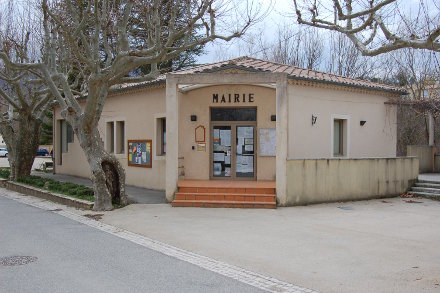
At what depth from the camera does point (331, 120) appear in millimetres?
16750

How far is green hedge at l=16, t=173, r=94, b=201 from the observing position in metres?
14.8

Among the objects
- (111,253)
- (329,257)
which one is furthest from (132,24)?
(329,257)

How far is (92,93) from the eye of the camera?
12.8 meters

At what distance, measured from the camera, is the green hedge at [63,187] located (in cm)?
1480

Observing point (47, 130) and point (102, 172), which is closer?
point (102, 172)

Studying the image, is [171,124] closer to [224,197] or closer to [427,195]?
[224,197]

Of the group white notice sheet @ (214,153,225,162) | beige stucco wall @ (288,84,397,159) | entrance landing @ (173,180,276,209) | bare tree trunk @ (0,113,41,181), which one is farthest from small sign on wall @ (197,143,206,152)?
bare tree trunk @ (0,113,41,181)

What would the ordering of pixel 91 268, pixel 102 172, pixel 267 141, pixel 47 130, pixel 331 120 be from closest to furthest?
pixel 91 268
pixel 102 172
pixel 267 141
pixel 331 120
pixel 47 130

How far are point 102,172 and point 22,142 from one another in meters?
8.28

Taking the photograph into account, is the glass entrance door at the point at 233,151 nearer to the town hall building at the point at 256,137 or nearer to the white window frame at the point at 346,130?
the town hall building at the point at 256,137

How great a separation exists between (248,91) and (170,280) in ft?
33.4

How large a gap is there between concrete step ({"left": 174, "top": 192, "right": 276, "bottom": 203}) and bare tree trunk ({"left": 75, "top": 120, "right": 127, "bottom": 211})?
1.85 metres

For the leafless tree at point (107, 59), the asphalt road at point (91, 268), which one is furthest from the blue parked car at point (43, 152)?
the asphalt road at point (91, 268)

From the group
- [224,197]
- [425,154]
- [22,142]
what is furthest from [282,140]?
[22,142]
